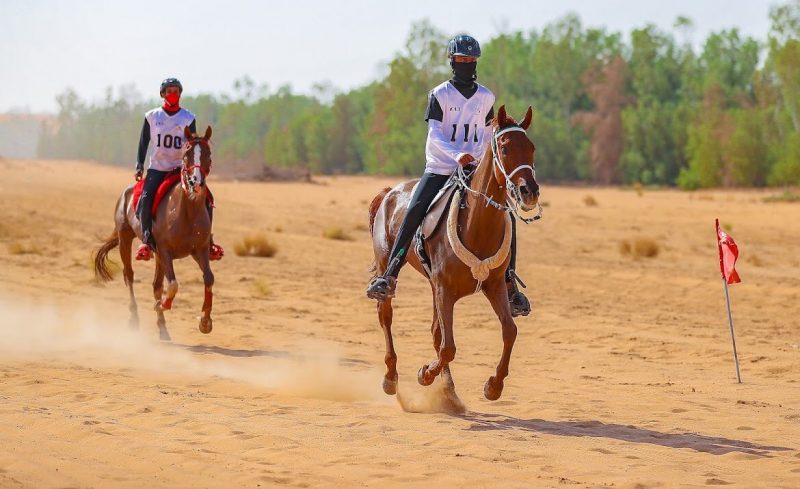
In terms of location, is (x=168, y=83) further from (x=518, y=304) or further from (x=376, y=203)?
(x=518, y=304)

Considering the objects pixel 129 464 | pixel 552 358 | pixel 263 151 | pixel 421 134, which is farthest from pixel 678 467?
pixel 263 151

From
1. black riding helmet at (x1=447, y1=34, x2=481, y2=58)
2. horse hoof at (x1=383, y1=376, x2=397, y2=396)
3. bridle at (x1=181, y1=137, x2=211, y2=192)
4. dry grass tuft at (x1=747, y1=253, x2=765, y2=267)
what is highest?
black riding helmet at (x1=447, y1=34, x2=481, y2=58)

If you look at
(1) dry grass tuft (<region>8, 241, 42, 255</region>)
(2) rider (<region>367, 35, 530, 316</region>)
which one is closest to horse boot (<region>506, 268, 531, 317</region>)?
(2) rider (<region>367, 35, 530, 316</region>)

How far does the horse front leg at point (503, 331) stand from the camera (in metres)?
9.18

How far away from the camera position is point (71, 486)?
6.46 m

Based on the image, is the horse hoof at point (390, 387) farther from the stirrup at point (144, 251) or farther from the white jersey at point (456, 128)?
the stirrup at point (144, 251)

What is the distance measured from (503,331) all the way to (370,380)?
2.76 meters

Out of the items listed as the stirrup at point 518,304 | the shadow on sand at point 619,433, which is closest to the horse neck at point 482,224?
the stirrup at point 518,304

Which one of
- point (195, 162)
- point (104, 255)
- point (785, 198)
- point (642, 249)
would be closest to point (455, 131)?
point (195, 162)

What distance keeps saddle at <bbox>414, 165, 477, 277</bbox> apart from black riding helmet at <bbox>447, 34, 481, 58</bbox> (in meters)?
1.00

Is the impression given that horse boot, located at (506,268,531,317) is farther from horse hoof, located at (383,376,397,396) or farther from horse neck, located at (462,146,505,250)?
horse hoof, located at (383,376,397,396)

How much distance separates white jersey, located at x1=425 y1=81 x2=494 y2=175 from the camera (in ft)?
32.1

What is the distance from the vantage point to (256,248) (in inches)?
997

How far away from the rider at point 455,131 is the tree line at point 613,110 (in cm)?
4720
